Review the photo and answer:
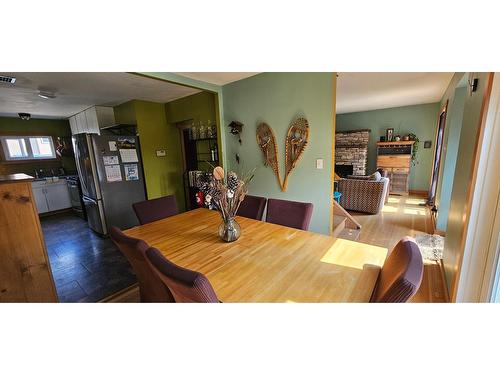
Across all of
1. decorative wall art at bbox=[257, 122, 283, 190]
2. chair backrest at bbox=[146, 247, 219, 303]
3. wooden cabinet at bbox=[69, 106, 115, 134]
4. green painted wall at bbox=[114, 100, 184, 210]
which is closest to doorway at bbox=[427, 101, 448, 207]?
decorative wall art at bbox=[257, 122, 283, 190]

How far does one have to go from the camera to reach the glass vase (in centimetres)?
148

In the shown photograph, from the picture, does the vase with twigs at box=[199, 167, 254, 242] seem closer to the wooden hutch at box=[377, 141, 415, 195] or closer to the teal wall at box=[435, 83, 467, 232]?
the teal wall at box=[435, 83, 467, 232]

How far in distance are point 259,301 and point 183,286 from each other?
33cm

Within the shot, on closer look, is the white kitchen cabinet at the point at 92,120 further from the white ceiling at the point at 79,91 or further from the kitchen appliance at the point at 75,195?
the kitchen appliance at the point at 75,195

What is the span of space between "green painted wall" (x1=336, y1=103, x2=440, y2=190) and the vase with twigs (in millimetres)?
6454

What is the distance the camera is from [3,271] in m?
1.30

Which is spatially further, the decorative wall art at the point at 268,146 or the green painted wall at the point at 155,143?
the green painted wall at the point at 155,143

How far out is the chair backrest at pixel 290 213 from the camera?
176 centimetres

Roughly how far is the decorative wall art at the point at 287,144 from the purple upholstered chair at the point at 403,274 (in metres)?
1.81

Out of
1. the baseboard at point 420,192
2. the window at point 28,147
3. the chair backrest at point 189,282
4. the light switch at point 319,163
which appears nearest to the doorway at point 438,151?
the baseboard at point 420,192

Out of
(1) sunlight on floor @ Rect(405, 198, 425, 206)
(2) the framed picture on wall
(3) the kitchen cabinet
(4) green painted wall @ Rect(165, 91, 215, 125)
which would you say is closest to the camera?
(4) green painted wall @ Rect(165, 91, 215, 125)

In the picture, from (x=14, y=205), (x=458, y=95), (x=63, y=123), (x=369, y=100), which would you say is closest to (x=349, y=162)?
(x=369, y=100)

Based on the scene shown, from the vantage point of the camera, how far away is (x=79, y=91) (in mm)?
3088
